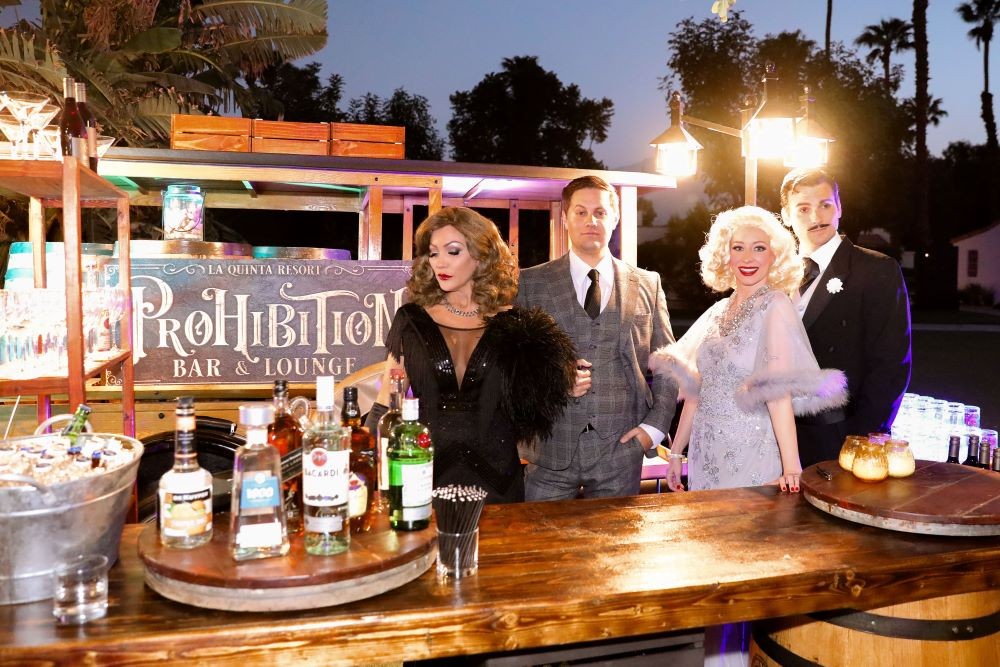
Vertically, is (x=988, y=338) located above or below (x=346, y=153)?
below

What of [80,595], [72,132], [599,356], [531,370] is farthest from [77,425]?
[599,356]

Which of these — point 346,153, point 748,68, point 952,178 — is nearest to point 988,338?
point 748,68

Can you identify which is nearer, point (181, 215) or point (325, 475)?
point (325, 475)

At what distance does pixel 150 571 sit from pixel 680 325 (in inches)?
927

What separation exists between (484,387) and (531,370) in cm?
18

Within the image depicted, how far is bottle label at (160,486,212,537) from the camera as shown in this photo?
5.74 feet

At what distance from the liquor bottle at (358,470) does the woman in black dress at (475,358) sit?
0.69 metres

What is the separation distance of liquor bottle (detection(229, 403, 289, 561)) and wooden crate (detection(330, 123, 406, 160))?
3528 mm

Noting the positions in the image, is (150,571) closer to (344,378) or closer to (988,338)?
(344,378)

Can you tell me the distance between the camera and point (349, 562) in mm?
1702

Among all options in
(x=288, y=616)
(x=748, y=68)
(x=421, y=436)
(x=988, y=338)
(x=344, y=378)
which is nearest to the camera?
(x=288, y=616)

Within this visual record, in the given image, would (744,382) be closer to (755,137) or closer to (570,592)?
(570,592)

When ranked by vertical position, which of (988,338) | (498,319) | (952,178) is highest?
(952,178)

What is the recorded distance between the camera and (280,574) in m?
1.63
